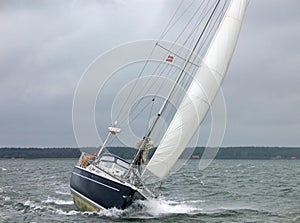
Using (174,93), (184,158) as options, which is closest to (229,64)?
(174,93)

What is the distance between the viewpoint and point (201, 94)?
2273 cm

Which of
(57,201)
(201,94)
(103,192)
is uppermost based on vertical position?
(201,94)

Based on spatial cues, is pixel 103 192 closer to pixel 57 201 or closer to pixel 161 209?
pixel 161 209

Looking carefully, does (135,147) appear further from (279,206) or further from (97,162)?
(279,206)

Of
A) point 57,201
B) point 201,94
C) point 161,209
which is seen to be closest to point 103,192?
point 161,209

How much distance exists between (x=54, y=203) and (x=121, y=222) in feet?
28.4

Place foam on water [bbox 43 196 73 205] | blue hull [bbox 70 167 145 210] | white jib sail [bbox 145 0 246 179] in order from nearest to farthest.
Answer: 1. blue hull [bbox 70 167 145 210]
2. white jib sail [bbox 145 0 246 179]
3. foam on water [bbox 43 196 73 205]

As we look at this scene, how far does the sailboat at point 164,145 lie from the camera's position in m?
21.5

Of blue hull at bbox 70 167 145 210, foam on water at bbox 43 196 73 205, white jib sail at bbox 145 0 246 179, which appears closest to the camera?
blue hull at bbox 70 167 145 210

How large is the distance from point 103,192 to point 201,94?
20.0 feet

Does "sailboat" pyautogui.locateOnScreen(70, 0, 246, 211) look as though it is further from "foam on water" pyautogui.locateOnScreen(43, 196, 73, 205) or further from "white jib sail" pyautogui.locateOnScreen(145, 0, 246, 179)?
"foam on water" pyautogui.locateOnScreen(43, 196, 73, 205)

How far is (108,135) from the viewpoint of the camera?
2372cm

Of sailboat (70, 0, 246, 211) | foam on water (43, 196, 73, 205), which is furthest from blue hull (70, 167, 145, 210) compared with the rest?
foam on water (43, 196, 73, 205)

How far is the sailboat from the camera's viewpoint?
2147cm
